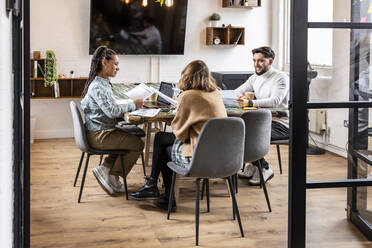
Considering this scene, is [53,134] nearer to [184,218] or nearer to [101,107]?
[101,107]

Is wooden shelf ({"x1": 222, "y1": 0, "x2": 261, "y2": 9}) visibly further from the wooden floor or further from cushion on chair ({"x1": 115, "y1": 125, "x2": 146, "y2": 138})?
the wooden floor

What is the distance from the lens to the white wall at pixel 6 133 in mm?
1874

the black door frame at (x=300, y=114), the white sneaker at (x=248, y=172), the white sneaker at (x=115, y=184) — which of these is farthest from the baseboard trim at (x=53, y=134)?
the black door frame at (x=300, y=114)

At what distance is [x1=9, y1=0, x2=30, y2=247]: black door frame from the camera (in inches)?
91.9

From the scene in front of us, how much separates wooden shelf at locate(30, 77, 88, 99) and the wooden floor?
7.13ft

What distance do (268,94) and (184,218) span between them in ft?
5.01

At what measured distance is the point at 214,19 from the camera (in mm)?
7922

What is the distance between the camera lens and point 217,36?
802cm

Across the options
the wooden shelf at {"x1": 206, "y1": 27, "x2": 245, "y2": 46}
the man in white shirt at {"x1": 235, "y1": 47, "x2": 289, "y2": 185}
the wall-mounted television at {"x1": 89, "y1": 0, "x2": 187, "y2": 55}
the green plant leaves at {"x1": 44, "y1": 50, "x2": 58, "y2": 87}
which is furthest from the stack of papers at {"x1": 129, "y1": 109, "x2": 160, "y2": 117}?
the wooden shelf at {"x1": 206, "y1": 27, "x2": 245, "y2": 46}

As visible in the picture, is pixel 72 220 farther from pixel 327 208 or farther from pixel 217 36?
pixel 217 36

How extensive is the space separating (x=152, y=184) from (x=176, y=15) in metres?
3.83

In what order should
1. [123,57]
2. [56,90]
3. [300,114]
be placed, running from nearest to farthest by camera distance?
[300,114] < [56,90] < [123,57]

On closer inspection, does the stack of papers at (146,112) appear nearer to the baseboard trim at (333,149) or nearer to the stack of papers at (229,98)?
the stack of papers at (229,98)

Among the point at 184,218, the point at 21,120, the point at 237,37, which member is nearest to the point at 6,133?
the point at 21,120
